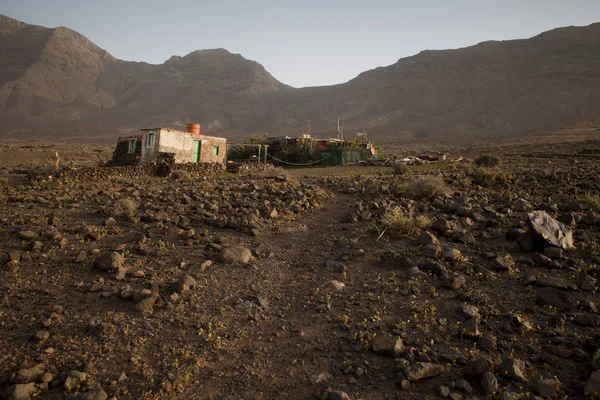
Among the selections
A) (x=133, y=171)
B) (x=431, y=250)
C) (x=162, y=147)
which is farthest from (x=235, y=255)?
(x=162, y=147)

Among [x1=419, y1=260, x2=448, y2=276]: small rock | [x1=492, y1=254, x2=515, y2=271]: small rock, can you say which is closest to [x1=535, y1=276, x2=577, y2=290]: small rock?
[x1=492, y1=254, x2=515, y2=271]: small rock

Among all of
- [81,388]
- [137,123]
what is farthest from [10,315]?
[137,123]

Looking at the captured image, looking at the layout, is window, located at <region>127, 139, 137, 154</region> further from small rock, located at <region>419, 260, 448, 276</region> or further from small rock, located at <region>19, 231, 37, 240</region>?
small rock, located at <region>419, 260, 448, 276</region>

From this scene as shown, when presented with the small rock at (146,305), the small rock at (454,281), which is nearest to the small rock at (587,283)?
the small rock at (454,281)

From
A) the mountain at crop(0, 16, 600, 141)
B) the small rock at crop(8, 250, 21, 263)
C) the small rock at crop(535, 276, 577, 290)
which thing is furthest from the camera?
the mountain at crop(0, 16, 600, 141)

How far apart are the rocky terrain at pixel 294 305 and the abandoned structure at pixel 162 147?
1193cm

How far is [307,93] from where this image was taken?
10438 centimetres

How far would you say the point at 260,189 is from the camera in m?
10.8

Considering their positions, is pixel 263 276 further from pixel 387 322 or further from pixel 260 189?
pixel 260 189

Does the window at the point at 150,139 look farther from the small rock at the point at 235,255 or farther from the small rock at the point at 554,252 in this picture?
the small rock at the point at 554,252

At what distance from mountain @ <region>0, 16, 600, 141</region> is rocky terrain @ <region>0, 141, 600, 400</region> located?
183 feet

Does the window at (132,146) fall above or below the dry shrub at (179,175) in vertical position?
above

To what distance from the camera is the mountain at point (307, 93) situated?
220ft

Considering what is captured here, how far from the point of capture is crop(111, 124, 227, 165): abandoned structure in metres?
19.3
